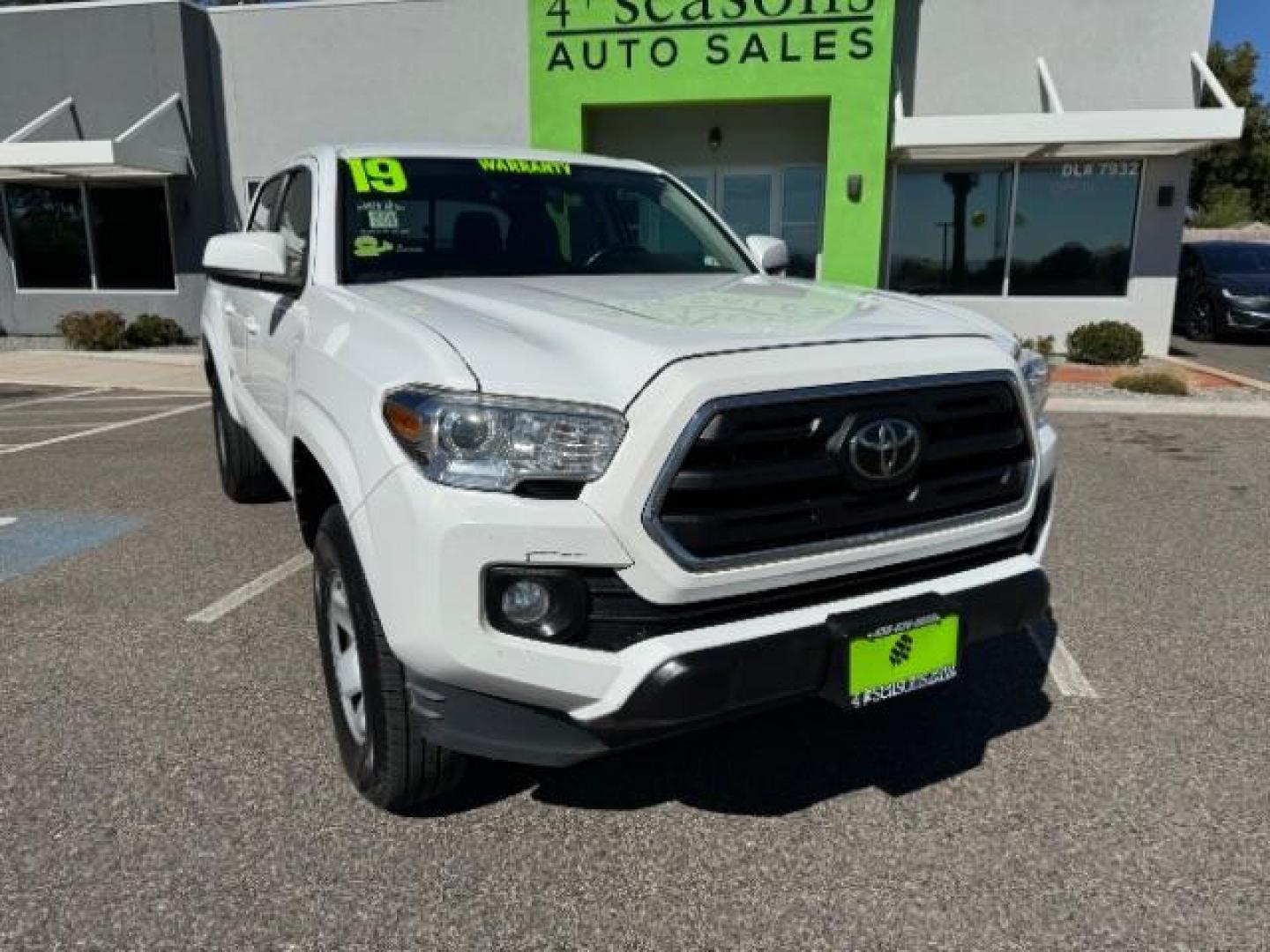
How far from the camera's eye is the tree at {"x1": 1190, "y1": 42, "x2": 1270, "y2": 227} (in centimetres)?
4041

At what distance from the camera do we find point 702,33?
1231cm

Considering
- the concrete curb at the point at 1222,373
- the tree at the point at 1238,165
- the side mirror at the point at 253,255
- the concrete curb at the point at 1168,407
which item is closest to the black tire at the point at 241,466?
the side mirror at the point at 253,255

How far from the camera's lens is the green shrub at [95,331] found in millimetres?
13805

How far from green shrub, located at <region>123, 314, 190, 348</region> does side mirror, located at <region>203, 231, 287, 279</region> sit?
12285 mm

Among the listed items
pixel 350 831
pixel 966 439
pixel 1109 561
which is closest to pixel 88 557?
pixel 350 831

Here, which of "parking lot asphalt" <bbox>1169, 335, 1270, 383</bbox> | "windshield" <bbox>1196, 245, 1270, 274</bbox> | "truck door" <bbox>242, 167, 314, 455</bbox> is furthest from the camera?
"windshield" <bbox>1196, 245, 1270, 274</bbox>

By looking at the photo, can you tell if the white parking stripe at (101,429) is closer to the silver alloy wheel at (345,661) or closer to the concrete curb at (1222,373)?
the silver alloy wheel at (345,661)

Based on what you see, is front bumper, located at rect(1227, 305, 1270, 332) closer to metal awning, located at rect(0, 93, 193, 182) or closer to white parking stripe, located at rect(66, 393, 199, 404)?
white parking stripe, located at rect(66, 393, 199, 404)

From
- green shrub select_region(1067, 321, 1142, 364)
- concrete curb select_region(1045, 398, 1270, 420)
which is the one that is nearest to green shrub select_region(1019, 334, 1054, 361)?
green shrub select_region(1067, 321, 1142, 364)

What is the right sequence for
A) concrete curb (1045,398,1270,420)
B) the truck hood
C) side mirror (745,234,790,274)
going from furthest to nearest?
concrete curb (1045,398,1270,420) < side mirror (745,234,790,274) < the truck hood

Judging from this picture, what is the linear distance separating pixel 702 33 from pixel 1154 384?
6.78m

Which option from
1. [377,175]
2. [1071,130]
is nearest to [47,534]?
[377,175]

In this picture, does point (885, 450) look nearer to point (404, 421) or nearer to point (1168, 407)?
point (404, 421)

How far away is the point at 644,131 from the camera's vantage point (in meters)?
13.8
